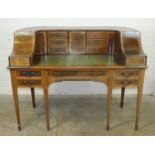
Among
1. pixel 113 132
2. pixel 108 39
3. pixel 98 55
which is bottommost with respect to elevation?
pixel 113 132

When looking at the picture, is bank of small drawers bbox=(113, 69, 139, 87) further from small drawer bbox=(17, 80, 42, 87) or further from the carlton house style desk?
small drawer bbox=(17, 80, 42, 87)

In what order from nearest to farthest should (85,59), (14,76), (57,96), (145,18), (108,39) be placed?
1. (14,76)
2. (85,59)
3. (108,39)
4. (145,18)
5. (57,96)

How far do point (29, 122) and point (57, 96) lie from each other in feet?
2.48

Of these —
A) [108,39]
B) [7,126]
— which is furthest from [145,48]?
[7,126]

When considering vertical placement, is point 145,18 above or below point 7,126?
above

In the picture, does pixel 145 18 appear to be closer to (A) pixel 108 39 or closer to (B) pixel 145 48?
(B) pixel 145 48

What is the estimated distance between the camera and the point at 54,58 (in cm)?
250

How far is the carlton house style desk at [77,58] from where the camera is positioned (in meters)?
2.20

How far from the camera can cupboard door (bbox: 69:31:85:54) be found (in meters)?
2.61

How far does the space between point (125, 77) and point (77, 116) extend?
0.88 m

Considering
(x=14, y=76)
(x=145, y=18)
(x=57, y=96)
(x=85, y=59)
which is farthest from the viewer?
(x=57, y=96)

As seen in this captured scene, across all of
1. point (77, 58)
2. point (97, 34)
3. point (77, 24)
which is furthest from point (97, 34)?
point (77, 24)

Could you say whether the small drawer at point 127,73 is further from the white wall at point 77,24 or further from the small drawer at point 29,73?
the white wall at point 77,24

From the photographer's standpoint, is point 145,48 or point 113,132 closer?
point 113,132
